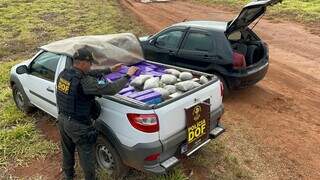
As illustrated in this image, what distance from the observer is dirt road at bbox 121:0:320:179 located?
22.0ft

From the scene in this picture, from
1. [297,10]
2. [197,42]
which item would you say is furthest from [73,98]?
[297,10]

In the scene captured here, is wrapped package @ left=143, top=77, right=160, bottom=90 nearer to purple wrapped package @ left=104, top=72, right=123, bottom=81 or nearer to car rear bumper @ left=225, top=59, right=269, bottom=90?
purple wrapped package @ left=104, top=72, right=123, bottom=81

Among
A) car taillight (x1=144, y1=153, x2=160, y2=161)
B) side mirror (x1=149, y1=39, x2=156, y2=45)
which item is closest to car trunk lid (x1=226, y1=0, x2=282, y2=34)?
side mirror (x1=149, y1=39, x2=156, y2=45)

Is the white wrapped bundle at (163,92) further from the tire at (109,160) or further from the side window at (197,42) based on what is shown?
the side window at (197,42)

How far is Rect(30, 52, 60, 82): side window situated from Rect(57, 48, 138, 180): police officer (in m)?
1.55

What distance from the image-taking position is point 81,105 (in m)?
5.34

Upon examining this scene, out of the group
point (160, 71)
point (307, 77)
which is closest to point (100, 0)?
point (307, 77)

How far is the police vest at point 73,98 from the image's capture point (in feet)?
17.2

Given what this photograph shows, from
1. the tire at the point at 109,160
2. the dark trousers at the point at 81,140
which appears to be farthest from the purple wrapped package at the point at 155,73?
the dark trousers at the point at 81,140

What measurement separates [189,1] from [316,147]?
1806cm

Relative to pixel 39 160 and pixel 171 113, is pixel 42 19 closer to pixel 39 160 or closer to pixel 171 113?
pixel 39 160

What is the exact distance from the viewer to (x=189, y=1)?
2422 centimetres

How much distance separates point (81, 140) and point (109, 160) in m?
0.73

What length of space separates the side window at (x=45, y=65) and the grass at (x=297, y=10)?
43.5 ft
